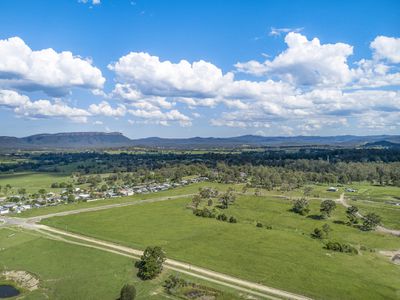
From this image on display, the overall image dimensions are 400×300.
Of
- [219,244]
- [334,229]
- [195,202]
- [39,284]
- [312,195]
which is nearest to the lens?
[39,284]

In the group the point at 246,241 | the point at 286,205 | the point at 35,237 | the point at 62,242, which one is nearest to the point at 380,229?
the point at 286,205

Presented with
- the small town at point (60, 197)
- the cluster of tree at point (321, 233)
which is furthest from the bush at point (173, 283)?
the small town at point (60, 197)

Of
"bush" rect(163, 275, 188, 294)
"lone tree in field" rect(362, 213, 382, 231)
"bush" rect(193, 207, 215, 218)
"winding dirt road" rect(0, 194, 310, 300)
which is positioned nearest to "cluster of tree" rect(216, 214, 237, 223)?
"bush" rect(193, 207, 215, 218)

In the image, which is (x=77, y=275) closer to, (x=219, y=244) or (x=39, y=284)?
(x=39, y=284)

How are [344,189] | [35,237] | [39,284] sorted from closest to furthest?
[39,284] → [35,237] → [344,189]

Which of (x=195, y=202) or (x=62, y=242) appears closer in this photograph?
(x=62, y=242)

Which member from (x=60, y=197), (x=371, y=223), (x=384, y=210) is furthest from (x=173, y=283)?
(x=60, y=197)
